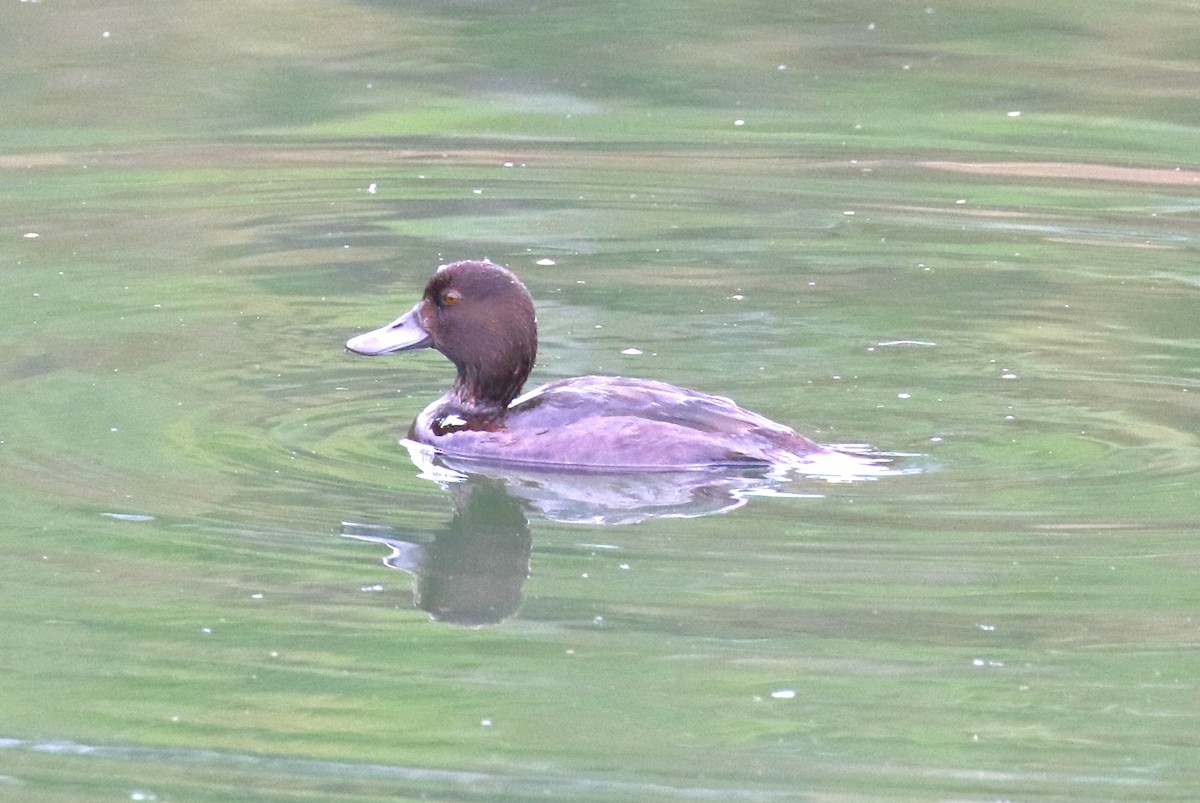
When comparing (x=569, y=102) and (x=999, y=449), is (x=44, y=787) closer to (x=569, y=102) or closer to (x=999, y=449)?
(x=999, y=449)

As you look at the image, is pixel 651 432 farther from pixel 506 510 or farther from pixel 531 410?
pixel 506 510

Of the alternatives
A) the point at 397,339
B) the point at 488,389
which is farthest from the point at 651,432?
the point at 397,339

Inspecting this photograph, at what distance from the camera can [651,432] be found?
812cm

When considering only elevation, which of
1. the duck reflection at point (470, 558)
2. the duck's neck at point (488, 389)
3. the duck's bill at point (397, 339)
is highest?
the duck's bill at point (397, 339)

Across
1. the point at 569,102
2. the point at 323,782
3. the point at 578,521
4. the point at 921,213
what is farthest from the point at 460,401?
the point at 569,102

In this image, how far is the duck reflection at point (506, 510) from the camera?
695 cm

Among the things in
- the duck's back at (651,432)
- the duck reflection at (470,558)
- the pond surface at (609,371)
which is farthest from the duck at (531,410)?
the duck reflection at (470,558)

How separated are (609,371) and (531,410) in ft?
4.81

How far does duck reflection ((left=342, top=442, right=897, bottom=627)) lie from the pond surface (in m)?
0.03

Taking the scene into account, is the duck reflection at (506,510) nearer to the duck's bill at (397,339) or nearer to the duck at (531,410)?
the duck at (531,410)

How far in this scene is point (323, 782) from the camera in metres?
5.36

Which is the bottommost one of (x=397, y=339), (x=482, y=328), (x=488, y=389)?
(x=488, y=389)

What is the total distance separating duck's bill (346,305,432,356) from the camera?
8.88 m

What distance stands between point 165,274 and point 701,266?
9.55 ft
